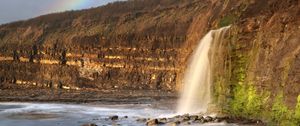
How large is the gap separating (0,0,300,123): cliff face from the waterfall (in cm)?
164

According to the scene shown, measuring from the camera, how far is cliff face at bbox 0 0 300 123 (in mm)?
25344

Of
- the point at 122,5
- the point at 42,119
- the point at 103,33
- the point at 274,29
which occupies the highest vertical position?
the point at 122,5

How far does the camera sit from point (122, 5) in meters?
179

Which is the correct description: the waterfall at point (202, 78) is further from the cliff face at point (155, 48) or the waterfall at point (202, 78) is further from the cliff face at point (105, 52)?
the cliff face at point (105, 52)

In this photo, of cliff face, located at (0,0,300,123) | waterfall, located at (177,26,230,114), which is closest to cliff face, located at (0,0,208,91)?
cliff face, located at (0,0,300,123)

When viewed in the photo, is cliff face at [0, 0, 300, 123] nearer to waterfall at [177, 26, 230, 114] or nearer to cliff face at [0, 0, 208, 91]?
cliff face at [0, 0, 208, 91]

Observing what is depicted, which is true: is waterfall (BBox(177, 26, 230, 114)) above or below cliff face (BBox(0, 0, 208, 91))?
below

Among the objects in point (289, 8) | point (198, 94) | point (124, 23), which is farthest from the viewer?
point (124, 23)

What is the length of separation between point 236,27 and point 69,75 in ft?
325

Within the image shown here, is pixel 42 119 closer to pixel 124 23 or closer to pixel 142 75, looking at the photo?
pixel 142 75

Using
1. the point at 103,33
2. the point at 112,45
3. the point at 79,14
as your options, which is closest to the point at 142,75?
the point at 112,45

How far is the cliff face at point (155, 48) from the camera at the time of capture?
2534cm

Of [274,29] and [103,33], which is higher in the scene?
[103,33]

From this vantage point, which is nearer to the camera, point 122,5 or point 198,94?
point 198,94
